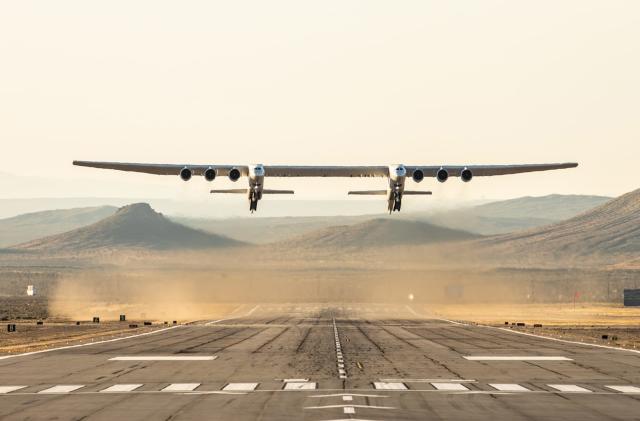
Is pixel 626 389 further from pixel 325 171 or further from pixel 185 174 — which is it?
pixel 325 171

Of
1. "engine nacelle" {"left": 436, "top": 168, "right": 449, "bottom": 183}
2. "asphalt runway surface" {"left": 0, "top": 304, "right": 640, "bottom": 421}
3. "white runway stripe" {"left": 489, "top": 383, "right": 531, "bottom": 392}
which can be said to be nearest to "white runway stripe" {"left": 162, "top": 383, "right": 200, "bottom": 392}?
"asphalt runway surface" {"left": 0, "top": 304, "right": 640, "bottom": 421}

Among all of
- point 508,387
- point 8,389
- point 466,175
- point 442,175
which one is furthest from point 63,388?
point 466,175

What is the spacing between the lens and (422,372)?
112 ft

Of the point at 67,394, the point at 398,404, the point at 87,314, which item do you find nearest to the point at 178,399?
the point at 67,394

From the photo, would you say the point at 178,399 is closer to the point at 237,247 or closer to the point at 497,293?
the point at 497,293

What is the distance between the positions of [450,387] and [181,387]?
721 cm

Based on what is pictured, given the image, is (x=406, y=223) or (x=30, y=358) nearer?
(x=30, y=358)

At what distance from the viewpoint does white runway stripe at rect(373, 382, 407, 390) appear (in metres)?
28.3

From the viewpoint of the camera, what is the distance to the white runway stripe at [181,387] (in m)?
28.0

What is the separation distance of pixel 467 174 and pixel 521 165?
18.3 feet

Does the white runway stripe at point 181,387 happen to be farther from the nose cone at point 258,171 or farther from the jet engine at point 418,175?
the jet engine at point 418,175

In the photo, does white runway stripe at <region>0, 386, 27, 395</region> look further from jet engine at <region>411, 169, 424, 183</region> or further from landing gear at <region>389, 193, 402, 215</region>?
jet engine at <region>411, 169, 424, 183</region>

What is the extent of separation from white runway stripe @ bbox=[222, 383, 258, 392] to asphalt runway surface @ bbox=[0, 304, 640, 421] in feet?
0.26

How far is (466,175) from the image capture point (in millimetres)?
60938
